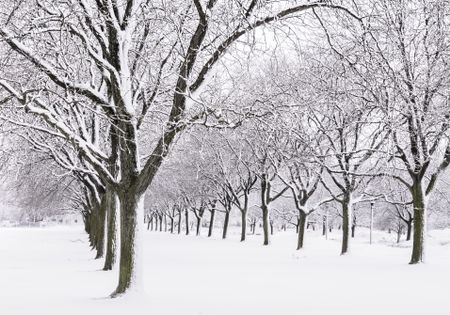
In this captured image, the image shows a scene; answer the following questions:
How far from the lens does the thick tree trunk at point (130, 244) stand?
9.06 m

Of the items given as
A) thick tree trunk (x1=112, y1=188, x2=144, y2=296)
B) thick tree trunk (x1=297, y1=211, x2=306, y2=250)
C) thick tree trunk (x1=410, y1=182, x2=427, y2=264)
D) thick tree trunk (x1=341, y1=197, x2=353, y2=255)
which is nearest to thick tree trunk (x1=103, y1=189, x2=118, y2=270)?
thick tree trunk (x1=112, y1=188, x2=144, y2=296)

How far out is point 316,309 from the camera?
792 cm

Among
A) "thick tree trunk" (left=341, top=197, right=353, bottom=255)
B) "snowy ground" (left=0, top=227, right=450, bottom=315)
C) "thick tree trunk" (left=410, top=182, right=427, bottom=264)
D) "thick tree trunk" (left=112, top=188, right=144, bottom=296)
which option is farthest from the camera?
"thick tree trunk" (left=341, top=197, right=353, bottom=255)

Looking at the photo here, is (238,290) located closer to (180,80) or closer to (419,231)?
(180,80)

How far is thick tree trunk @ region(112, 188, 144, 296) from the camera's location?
29.7 feet

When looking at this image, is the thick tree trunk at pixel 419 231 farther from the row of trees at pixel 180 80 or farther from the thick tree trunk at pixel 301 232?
the thick tree trunk at pixel 301 232

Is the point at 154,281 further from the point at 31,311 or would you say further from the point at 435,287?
the point at 435,287

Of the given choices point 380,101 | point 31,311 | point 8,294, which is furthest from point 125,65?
point 380,101

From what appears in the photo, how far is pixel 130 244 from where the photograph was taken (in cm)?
916

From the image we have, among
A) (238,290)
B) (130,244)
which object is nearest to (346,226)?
(238,290)

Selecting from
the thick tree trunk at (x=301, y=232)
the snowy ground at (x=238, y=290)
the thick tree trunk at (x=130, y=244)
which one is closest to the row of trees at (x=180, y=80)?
the thick tree trunk at (x=130, y=244)

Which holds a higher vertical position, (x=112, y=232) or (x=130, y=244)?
(x=130, y=244)

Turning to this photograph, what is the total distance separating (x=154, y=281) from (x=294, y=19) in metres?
7.08

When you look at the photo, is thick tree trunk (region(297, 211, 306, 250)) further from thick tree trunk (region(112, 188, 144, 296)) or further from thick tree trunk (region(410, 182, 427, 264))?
thick tree trunk (region(112, 188, 144, 296))
